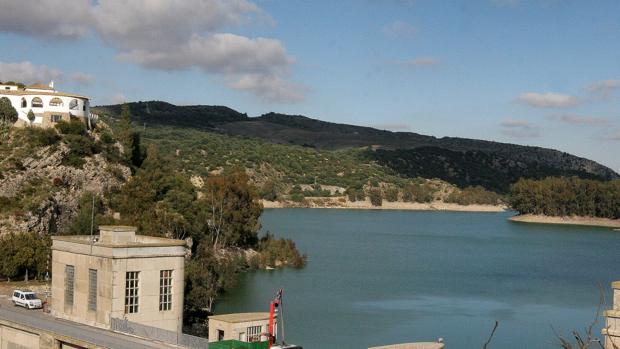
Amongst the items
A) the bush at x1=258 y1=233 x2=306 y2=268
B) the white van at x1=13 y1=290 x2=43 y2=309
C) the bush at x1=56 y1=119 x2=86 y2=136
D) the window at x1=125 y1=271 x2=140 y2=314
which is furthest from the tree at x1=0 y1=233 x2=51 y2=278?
the bush at x1=258 y1=233 x2=306 y2=268

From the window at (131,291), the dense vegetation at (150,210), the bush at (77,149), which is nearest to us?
the window at (131,291)

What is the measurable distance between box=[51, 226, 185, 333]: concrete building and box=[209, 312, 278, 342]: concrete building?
5.27 meters

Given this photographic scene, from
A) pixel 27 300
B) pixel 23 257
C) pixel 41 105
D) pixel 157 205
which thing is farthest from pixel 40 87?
pixel 27 300

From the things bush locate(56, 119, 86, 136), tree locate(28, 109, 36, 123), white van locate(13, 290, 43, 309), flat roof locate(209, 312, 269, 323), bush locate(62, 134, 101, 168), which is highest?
tree locate(28, 109, 36, 123)

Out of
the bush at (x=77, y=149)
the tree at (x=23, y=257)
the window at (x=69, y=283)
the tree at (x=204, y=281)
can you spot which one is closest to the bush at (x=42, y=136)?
the bush at (x=77, y=149)

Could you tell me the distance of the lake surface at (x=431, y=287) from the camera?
185 ft

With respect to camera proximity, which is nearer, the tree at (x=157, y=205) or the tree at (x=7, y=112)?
the tree at (x=157, y=205)

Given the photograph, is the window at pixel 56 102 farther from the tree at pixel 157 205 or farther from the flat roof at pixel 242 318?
the flat roof at pixel 242 318

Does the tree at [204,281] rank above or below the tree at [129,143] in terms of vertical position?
below

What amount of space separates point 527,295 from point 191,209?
3439 centimetres

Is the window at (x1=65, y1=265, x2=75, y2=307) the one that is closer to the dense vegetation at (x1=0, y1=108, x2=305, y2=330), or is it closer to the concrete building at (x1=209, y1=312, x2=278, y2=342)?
the concrete building at (x1=209, y1=312, x2=278, y2=342)

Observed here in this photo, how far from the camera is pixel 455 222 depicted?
19175 centimetres

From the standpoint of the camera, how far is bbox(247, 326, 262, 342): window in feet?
93.4

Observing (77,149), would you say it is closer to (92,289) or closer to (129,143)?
(129,143)
